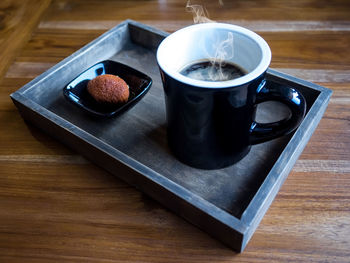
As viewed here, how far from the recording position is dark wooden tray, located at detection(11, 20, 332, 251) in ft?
1.22

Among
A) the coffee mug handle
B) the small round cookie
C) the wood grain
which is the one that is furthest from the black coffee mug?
the wood grain

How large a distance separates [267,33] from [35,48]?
450mm

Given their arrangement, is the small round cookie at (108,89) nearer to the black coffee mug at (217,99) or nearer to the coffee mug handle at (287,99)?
the black coffee mug at (217,99)

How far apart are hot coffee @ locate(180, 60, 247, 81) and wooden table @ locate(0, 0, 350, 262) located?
0.47 ft

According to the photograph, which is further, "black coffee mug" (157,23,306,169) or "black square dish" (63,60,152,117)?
"black square dish" (63,60,152,117)

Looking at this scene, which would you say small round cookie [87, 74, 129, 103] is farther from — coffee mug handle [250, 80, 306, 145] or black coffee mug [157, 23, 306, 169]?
coffee mug handle [250, 80, 306, 145]

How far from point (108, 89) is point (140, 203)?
18cm

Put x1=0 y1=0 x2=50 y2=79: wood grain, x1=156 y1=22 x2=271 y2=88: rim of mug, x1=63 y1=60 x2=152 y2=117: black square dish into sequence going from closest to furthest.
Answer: x1=156 y1=22 x2=271 y2=88: rim of mug, x1=63 y1=60 x2=152 y2=117: black square dish, x1=0 y1=0 x2=50 y2=79: wood grain

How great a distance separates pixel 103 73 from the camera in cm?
58

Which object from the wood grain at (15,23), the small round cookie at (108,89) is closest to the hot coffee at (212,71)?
the small round cookie at (108,89)

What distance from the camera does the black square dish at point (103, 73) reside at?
512 mm

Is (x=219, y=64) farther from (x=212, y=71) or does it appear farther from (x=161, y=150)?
(x=161, y=150)

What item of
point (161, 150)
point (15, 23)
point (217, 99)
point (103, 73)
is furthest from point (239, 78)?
point (15, 23)

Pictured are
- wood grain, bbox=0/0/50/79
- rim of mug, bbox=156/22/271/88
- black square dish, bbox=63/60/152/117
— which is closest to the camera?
rim of mug, bbox=156/22/271/88
